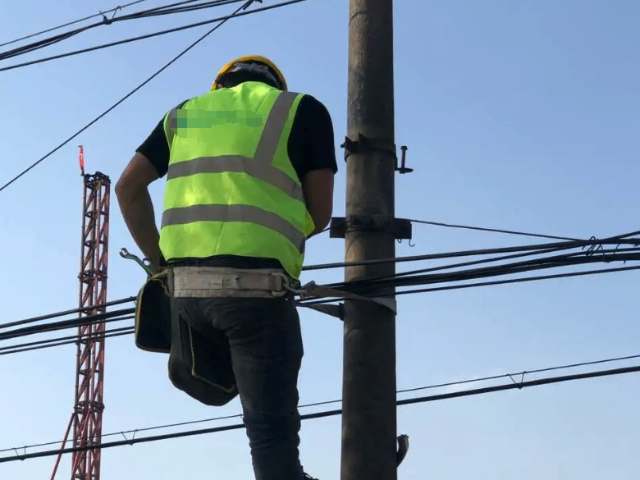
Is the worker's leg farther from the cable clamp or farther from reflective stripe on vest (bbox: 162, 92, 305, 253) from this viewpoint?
reflective stripe on vest (bbox: 162, 92, 305, 253)

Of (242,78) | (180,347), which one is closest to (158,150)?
(242,78)

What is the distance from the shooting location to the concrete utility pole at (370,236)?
5.91 meters

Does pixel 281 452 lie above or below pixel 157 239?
below

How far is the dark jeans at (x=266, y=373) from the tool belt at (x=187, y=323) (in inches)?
2.2

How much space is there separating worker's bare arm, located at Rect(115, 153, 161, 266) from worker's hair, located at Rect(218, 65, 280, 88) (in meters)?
0.51

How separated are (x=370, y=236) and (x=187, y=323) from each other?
1.76 metres

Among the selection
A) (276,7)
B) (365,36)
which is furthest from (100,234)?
(365,36)

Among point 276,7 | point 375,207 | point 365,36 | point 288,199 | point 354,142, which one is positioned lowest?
point 288,199

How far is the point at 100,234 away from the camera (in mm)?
40875

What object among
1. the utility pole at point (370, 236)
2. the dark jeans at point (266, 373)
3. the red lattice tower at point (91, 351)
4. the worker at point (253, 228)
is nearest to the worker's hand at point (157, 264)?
the worker at point (253, 228)

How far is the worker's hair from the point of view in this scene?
5.09 m

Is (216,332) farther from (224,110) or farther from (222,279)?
(224,110)

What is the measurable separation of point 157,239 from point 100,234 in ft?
120

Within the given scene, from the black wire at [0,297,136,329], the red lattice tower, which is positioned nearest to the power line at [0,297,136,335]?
the black wire at [0,297,136,329]
